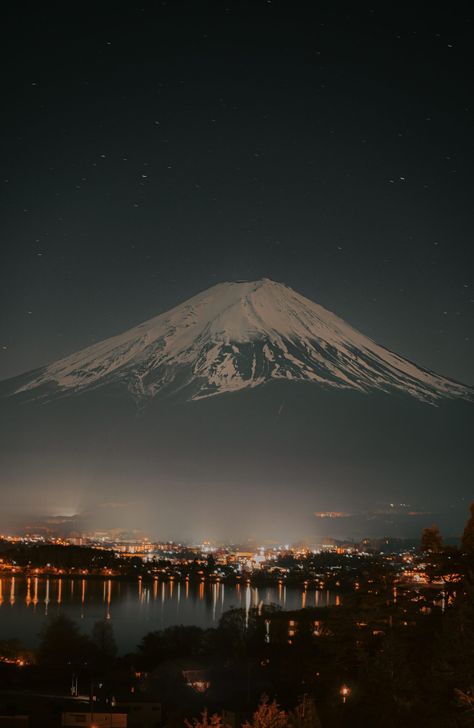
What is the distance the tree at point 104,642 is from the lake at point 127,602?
0.93 meters

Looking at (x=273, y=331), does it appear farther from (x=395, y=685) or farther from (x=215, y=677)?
(x=395, y=685)

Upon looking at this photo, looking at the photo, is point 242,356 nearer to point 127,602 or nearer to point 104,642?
point 127,602

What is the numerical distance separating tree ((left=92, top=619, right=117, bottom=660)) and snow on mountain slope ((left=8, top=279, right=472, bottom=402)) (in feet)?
156

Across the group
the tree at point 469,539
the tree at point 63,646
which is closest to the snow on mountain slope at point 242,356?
the tree at point 63,646

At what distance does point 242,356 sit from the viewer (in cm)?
7900

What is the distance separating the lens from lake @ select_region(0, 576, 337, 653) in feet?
102

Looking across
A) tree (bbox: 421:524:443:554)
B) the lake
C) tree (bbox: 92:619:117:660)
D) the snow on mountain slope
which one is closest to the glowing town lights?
tree (bbox: 421:524:443:554)

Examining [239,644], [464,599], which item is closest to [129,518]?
→ [239,644]

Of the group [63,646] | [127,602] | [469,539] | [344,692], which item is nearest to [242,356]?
[127,602]

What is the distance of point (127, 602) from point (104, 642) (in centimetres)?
1723

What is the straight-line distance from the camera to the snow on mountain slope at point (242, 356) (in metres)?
75.0

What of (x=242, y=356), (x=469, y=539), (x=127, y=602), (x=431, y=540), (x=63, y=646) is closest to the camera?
(x=469, y=539)

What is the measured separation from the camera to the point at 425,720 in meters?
10.6

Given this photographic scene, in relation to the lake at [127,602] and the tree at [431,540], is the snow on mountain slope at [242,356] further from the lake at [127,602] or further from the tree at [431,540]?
the tree at [431,540]
